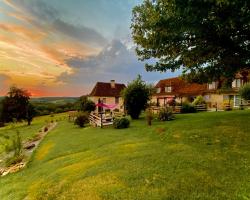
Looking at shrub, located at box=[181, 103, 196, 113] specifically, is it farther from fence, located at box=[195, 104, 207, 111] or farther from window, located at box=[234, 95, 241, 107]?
window, located at box=[234, 95, 241, 107]

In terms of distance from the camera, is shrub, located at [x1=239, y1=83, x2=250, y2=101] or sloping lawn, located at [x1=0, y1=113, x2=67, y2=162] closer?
sloping lawn, located at [x1=0, y1=113, x2=67, y2=162]

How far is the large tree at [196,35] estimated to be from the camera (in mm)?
12930

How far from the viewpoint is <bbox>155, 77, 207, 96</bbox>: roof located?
52.2 meters

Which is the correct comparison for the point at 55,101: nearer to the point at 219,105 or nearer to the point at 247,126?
the point at 219,105

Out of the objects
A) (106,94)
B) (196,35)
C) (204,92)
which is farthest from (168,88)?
(196,35)

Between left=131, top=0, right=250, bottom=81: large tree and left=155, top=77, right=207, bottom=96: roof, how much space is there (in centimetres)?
2994

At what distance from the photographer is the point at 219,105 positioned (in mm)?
46562

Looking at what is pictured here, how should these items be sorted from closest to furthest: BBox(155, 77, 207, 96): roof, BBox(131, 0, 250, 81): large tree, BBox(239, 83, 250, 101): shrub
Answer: BBox(131, 0, 250, 81): large tree
BBox(239, 83, 250, 101): shrub
BBox(155, 77, 207, 96): roof

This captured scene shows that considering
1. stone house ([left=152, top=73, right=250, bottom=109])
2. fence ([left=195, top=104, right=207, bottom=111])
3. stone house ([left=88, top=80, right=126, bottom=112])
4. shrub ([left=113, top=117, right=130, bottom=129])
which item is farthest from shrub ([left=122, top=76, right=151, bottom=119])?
stone house ([left=88, top=80, right=126, bottom=112])

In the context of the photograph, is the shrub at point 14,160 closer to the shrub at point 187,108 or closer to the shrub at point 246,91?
the shrub at point 187,108

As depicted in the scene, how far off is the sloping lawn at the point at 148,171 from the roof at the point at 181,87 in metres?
34.5

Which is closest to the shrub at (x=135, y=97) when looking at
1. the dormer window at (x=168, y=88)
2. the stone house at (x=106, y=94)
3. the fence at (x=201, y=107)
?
the fence at (x=201, y=107)

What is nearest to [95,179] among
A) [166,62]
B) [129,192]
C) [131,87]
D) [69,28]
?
[129,192]

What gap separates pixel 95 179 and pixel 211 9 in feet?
32.9
